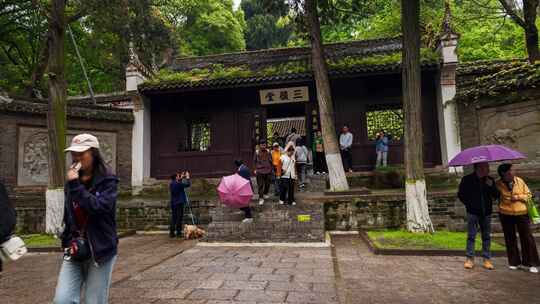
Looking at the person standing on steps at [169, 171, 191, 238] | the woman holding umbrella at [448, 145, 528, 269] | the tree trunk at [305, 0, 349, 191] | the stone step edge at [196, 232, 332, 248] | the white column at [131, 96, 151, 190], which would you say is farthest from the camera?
the white column at [131, 96, 151, 190]

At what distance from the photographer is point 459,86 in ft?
36.7

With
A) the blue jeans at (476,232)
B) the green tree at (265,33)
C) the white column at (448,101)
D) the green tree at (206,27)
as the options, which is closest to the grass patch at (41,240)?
the blue jeans at (476,232)

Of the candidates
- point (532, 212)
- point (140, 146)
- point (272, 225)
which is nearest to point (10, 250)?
point (272, 225)

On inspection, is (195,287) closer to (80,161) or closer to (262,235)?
(80,161)

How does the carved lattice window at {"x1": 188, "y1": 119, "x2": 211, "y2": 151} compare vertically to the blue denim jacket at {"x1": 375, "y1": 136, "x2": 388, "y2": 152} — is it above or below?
above

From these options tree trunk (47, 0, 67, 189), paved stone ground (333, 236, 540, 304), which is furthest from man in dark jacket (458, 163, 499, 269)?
tree trunk (47, 0, 67, 189)

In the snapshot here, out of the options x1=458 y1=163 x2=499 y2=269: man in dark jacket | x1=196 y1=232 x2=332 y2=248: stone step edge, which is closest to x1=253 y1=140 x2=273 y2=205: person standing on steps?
x1=196 y1=232 x2=332 y2=248: stone step edge

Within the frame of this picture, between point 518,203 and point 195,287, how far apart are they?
4.78m

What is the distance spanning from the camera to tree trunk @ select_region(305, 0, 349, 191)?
919cm

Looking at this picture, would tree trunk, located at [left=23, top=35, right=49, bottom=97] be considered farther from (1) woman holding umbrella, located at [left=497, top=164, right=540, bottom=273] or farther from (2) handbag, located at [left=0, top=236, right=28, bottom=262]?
(1) woman holding umbrella, located at [left=497, top=164, right=540, bottom=273]

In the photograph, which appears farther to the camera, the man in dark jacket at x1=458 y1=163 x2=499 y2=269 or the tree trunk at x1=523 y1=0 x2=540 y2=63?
the tree trunk at x1=523 y1=0 x2=540 y2=63

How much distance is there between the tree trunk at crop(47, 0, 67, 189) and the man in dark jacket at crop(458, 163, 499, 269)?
883 cm

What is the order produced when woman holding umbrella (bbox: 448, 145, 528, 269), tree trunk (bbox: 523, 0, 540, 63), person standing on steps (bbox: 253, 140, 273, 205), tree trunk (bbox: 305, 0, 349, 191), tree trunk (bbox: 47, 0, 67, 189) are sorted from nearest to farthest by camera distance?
woman holding umbrella (bbox: 448, 145, 528, 269)
tree trunk (bbox: 47, 0, 67, 189)
person standing on steps (bbox: 253, 140, 273, 205)
tree trunk (bbox: 305, 0, 349, 191)
tree trunk (bbox: 523, 0, 540, 63)

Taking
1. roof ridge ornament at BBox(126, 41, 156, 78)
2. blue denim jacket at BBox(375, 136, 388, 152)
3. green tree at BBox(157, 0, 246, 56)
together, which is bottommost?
blue denim jacket at BBox(375, 136, 388, 152)
